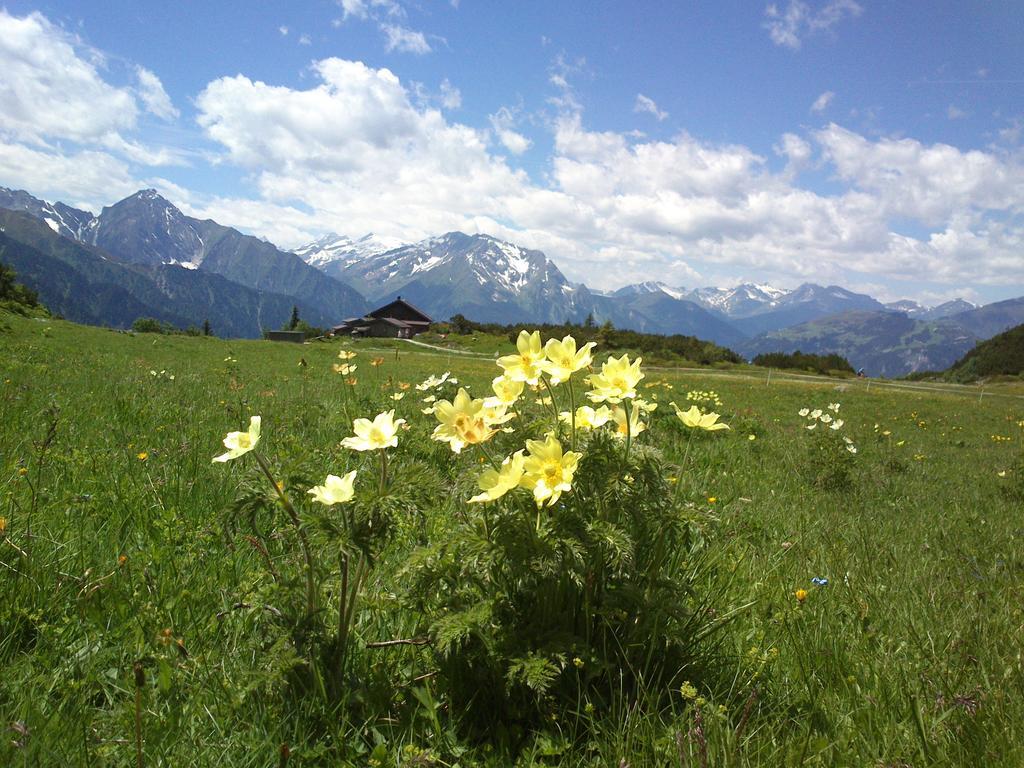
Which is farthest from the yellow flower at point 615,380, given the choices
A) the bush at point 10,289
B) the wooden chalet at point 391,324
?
the wooden chalet at point 391,324

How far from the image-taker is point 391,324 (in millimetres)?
93062

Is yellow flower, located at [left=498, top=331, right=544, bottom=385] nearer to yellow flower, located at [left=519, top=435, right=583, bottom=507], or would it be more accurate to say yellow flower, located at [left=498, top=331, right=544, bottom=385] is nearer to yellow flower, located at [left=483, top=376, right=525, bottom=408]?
yellow flower, located at [left=483, top=376, right=525, bottom=408]

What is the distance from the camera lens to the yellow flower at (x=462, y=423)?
1729 millimetres

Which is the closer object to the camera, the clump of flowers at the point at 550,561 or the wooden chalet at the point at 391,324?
the clump of flowers at the point at 550,561

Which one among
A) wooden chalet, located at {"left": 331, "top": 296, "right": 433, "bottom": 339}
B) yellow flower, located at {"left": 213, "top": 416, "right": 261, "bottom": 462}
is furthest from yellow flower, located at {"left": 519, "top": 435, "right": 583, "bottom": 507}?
wooden chalet, located at {"left": 331, "top": 296, "right": 433, "bottom": 339}

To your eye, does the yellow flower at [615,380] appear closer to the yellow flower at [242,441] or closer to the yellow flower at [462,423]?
the yellow flower at [462,423]

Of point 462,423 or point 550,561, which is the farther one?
point 462,423

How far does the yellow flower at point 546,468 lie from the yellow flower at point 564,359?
288mm

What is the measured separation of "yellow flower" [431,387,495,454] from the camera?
68.1 inches

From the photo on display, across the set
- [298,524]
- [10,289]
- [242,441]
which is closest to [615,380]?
[298,524]

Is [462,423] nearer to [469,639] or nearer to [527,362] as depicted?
[527,362]

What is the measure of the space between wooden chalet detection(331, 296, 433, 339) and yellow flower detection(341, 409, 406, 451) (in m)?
83.9

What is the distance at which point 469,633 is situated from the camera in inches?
63.6

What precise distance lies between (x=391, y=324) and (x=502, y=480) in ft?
310
